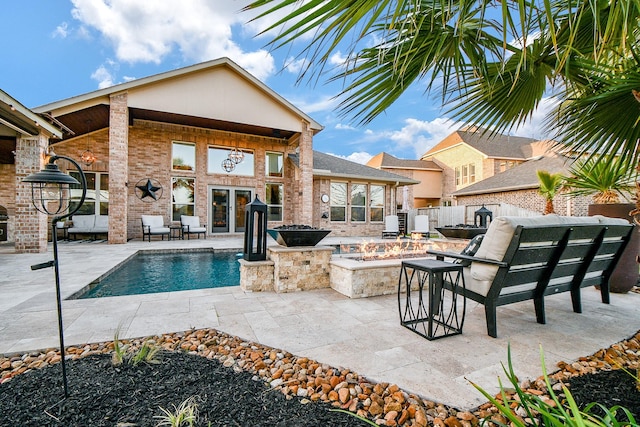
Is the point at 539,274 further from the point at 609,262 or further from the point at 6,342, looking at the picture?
the point at 6,342

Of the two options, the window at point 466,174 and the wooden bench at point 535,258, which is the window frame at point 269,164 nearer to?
the wooden bench at point 535,258

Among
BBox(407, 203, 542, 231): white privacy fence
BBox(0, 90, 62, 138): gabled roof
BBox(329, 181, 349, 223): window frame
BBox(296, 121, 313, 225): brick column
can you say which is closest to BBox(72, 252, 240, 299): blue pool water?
BBox(0, 90, 62, 138): gabled roof

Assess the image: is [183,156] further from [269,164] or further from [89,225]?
[89,225]

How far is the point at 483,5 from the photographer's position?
1.20m

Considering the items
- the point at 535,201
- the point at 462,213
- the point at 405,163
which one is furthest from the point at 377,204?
the point at 405,163

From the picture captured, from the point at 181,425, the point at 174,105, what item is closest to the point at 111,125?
the point at 174,105

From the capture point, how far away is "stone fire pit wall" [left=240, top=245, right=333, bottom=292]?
3.74 meters

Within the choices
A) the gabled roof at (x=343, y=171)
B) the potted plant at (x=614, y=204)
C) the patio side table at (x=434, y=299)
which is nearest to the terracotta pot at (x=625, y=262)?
the potted plant at (x=614, y=204)

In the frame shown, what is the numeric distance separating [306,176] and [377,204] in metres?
4.47

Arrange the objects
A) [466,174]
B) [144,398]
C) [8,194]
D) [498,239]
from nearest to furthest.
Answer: [144,398], [498,239], [8,194], [466,174]

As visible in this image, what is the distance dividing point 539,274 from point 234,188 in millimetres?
11293

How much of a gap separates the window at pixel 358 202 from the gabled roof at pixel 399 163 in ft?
35.0

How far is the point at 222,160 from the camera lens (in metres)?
12.1

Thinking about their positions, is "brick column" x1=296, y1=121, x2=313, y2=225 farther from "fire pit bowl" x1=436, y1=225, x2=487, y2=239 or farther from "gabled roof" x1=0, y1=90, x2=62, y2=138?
"gabled roof" x1=0, y1=90, x2=62, y2=138
